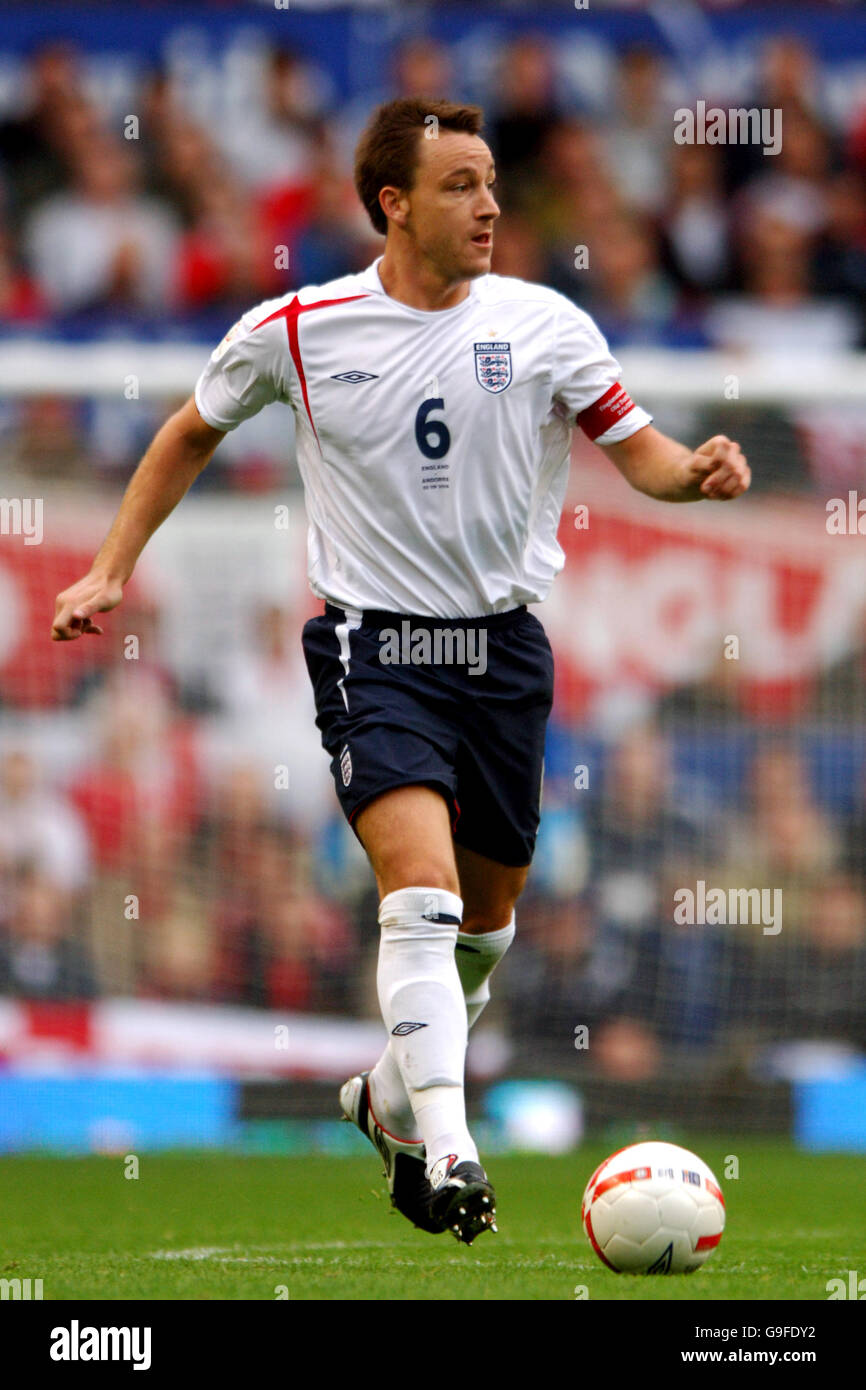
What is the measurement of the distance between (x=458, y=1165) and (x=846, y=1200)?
308 centimetres

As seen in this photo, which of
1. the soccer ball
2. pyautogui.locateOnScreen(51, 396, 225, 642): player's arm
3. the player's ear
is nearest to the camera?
the soccer ball

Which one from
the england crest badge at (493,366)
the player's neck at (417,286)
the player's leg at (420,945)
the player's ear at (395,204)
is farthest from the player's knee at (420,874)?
the player's ear at (395,204)

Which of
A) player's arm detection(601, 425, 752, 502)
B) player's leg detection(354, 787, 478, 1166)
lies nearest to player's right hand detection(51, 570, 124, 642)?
player's leg detection(354, 787, 478, 1166)

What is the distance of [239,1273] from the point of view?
511 cm

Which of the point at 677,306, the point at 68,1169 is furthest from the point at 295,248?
the point at 68,1169

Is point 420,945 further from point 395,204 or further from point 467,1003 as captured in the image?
point 395,204

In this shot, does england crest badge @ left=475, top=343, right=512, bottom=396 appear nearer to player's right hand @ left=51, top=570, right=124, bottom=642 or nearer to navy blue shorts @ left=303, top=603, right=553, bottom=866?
navy blue shorts @ left=303, top=603, right=553, bottom=866

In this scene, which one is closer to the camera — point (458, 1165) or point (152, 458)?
point (458, 1165)

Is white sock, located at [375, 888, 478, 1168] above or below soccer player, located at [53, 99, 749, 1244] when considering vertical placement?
below

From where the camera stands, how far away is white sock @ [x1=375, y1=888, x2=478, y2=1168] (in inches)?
198

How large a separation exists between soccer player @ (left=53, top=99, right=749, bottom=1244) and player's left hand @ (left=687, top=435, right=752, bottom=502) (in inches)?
1.4

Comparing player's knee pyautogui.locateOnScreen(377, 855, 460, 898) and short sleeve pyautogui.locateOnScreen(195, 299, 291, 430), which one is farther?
short sleeve pyautogui.locateOnScreen(195, 299, 291, 430)

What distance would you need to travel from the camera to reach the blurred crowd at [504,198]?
44.3ft

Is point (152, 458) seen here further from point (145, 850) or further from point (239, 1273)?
point (145, 850)
